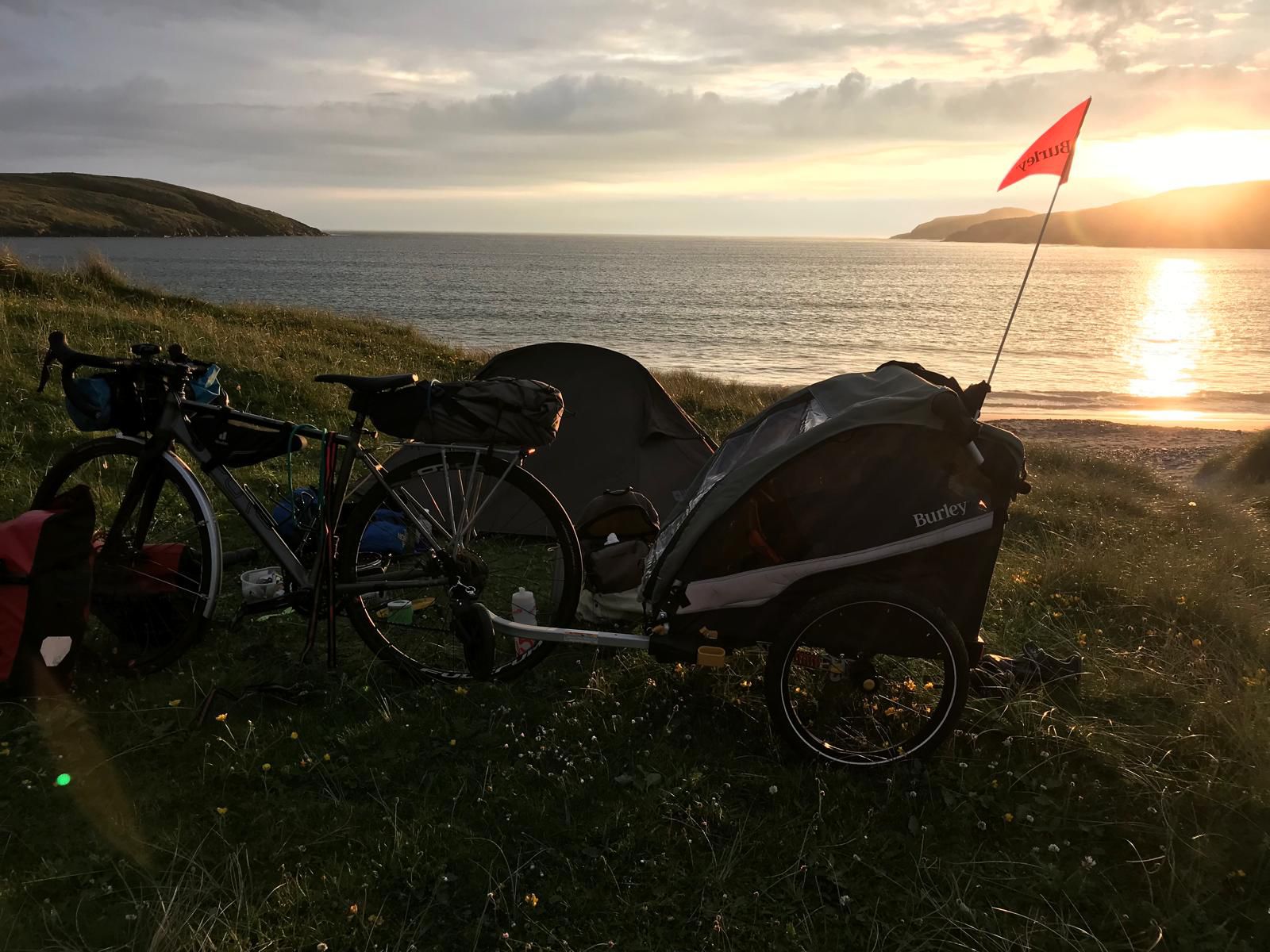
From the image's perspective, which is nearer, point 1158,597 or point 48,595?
point 48,595

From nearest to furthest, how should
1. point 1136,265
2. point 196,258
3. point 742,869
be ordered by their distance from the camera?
point 742,869, point 196,258, point 1136,265

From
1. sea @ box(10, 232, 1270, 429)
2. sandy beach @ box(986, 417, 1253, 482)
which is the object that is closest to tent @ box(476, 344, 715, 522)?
sandy beach @ box(986, 417, 1253, 482)

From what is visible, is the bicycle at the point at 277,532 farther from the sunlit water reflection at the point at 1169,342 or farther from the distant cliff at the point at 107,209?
the distant cliff at the point at 107,209

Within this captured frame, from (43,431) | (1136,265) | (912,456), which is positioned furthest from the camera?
(1136,265)

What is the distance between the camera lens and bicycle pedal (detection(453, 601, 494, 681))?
3.82m

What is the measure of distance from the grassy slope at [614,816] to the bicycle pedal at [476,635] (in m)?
0.24

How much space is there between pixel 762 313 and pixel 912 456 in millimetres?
54114

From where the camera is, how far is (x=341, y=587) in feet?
13.1

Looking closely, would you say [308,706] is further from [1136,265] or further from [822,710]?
[1136,265]

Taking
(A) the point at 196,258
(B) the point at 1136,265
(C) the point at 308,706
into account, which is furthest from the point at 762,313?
(B) the point at 1136,265

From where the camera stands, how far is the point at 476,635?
3.85 meters

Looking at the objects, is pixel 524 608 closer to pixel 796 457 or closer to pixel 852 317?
pixel 796 457

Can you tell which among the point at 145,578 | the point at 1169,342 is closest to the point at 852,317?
the point at 1169,342

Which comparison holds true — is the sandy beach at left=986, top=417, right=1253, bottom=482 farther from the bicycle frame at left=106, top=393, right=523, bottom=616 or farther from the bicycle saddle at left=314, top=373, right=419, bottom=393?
the bicycle saddle at left=314, top=373, right=419, bottom=393
